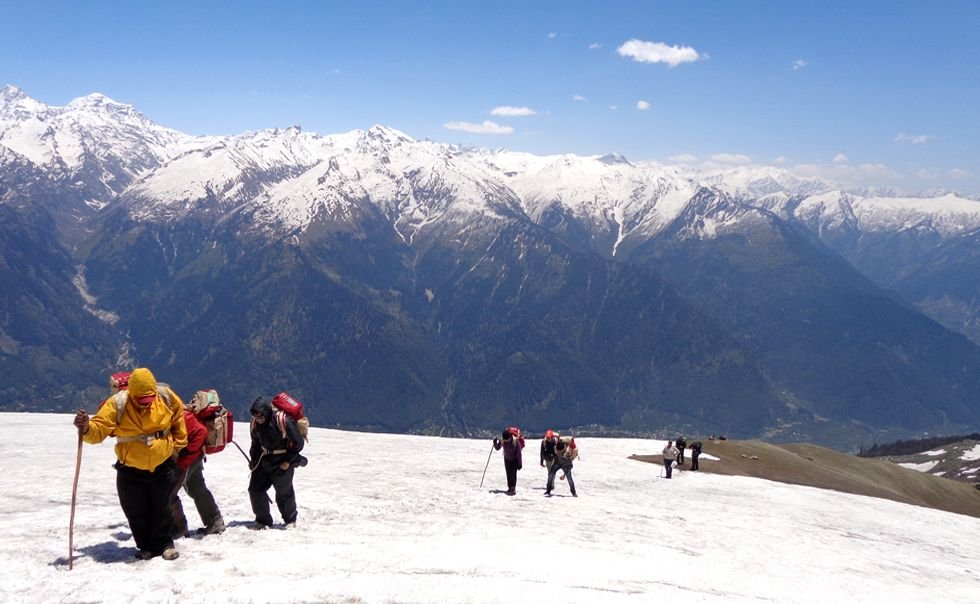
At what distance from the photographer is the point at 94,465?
2738 centimetres

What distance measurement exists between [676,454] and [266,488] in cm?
Answer: 3217

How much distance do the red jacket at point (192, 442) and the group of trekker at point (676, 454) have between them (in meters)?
31.6

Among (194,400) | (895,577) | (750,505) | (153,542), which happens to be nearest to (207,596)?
(153,542)

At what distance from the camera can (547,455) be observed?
30.2m

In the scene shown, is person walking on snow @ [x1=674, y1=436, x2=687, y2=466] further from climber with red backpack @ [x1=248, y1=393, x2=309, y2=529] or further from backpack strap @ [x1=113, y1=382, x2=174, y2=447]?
backpack strap @ [x1=113, y1=382, x2=174, y2=447]

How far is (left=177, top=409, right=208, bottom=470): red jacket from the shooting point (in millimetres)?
15734

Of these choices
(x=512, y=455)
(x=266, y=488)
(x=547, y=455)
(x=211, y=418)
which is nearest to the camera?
(x=211, y=418)

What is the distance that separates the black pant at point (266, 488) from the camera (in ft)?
59.3

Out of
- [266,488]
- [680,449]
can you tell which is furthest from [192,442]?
[680,449]

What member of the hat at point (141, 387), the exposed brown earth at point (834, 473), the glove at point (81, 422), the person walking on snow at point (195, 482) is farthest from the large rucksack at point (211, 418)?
the exposed brown earth at point (834, 473)

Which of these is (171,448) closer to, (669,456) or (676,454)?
(669,456)

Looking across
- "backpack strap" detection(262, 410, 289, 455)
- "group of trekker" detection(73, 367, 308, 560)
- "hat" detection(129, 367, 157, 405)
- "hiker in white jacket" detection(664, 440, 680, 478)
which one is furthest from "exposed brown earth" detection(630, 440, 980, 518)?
"hat" detection(129, 367, 157, 405)

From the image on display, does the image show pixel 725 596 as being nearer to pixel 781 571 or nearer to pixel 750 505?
pixel 781 571

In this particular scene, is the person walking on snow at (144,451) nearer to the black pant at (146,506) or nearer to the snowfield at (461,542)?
the black pant at (146,506)
